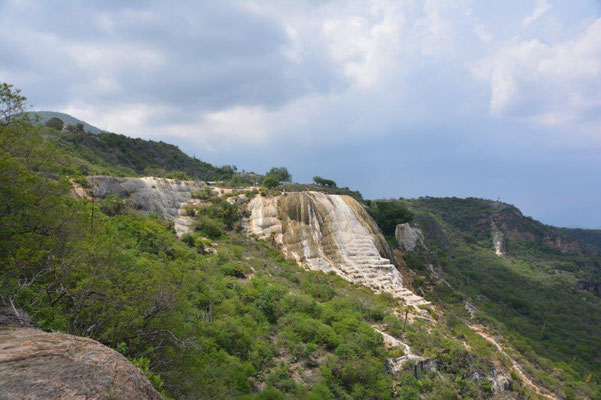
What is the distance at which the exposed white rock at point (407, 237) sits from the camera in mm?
45031

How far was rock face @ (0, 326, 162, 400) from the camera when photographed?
5.16 meters

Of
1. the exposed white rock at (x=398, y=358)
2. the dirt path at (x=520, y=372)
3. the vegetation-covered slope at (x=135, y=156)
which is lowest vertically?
the dirt path at (x=520, y=372)

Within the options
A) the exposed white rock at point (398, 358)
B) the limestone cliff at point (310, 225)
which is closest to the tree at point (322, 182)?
the limestone cliff at point (310, 225)

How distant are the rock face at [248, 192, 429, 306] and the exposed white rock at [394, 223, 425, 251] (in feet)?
28.5

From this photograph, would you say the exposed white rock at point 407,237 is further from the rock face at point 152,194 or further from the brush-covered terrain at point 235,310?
the rock face at point 152,194

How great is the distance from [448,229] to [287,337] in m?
80.0

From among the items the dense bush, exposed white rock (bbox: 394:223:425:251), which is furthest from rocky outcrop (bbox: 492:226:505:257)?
exposed white rock (bbox: 394:223:425:251)

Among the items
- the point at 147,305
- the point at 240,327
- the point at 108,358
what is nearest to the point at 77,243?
the point at 147,305

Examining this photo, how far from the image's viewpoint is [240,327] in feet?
53.4

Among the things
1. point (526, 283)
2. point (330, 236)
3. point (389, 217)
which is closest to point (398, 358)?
point (330, 236)

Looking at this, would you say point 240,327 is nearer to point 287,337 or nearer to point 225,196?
point 287,337

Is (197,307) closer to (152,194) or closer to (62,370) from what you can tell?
(62,370)

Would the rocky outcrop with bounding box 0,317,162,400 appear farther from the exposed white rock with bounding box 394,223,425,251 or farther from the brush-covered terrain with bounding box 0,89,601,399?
the exposed white rock with bounding box 394,223,425,251

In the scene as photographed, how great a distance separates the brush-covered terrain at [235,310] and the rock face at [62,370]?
6.91 feet
